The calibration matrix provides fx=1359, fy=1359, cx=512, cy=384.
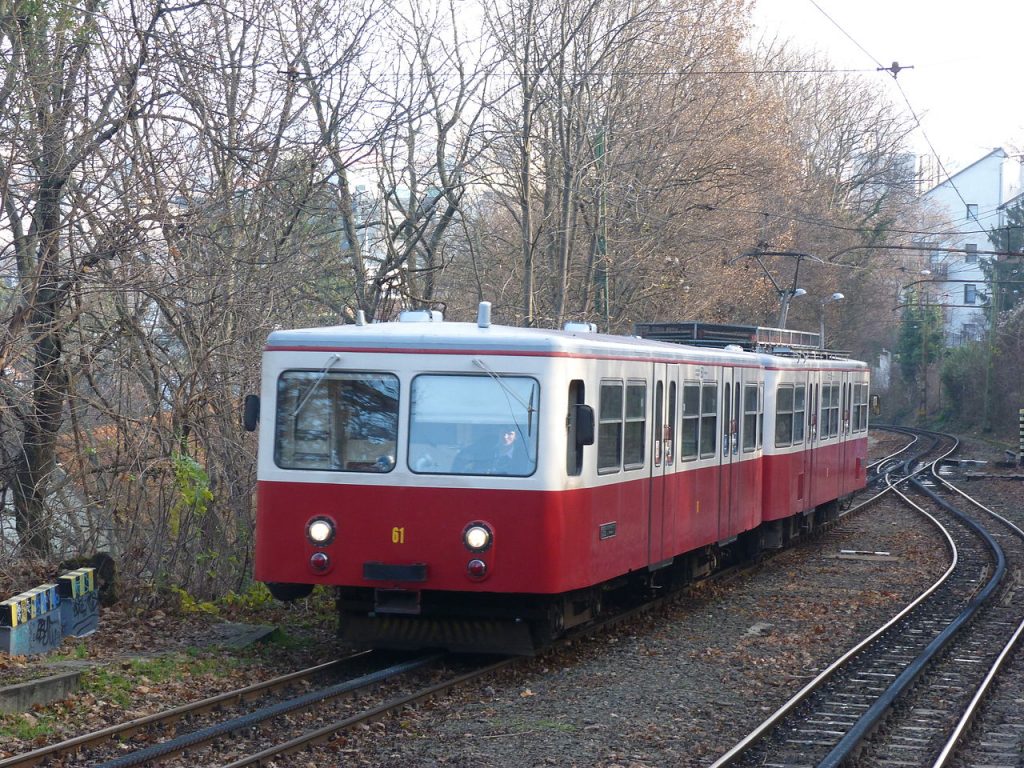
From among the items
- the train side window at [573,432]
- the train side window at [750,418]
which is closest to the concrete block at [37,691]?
the train side window at [573,432]

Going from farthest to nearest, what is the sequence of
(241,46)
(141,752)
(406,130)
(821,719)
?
(406,130)
(241,46)
(821,719)
(141,752)

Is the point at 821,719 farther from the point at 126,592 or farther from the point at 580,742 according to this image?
the point at 126,592

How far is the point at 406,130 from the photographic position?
63.8ft

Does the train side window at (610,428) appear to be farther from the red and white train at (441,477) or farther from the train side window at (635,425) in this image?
the train side window at (635,425)

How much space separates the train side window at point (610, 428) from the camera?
10.6 m

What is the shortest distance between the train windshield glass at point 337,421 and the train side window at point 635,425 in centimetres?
230

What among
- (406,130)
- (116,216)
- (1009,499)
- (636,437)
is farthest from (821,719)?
(1009,499)

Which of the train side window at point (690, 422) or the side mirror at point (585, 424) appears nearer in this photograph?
the side mirror at point (585, 424)

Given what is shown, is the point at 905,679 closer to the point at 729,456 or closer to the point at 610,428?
the point at 610,428

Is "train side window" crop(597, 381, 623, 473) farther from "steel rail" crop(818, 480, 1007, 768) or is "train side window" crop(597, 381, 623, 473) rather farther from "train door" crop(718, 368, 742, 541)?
"train door" crop(718, 368, 742, 541)

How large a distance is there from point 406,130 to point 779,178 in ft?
56.6

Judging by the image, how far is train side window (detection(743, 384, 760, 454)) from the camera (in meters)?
15.6

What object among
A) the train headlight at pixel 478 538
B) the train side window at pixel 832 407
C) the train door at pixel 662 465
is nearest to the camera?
the train headlight at pixel 478 538

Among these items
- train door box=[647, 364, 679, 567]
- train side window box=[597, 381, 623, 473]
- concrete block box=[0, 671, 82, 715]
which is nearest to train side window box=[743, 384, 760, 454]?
train door box=[647, 364, 679, 567]
